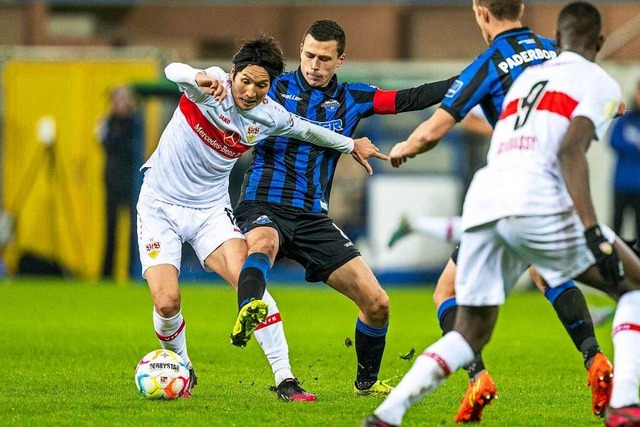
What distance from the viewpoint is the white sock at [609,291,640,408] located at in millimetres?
5965

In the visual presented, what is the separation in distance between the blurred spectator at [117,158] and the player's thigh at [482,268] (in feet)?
41.2

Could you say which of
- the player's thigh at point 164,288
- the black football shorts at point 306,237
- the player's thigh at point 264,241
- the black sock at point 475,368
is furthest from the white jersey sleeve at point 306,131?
the black sock at point 475,368

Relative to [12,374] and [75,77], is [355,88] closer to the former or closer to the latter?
[12,374]

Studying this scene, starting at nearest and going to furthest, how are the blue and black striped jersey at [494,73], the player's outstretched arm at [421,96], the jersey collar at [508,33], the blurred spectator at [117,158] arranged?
the blue and black striped jersey at [494,73] < the jersey collar at [508,33] < the player's outstretched arm at [421,96] < the blurred spectator at [117,158]

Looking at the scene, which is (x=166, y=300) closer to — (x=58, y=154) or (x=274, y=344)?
(x=274, y=344)

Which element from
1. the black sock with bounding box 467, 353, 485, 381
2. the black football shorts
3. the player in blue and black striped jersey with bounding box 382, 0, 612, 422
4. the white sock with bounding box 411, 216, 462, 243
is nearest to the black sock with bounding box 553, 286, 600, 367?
the player in blue and black striped jersey with bounding box 382, 0, 612, 422

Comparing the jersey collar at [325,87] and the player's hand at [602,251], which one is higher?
the jersey collar at [325,87]

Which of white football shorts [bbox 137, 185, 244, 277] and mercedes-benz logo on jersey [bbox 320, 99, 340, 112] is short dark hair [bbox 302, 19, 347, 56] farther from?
white football shorts [bbox 137, 185, 244, 277]

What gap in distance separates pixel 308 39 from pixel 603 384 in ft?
9.08

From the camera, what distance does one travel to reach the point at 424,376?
5801 millimetres

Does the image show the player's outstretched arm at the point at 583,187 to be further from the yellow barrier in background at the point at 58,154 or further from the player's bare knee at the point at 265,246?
the yellow barrier in background at the point at 58,154

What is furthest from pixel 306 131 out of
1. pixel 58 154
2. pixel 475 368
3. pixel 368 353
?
pixel 58 154

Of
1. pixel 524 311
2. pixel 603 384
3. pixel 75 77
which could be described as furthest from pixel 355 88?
pixel 75 77

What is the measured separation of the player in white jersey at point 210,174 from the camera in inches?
296
